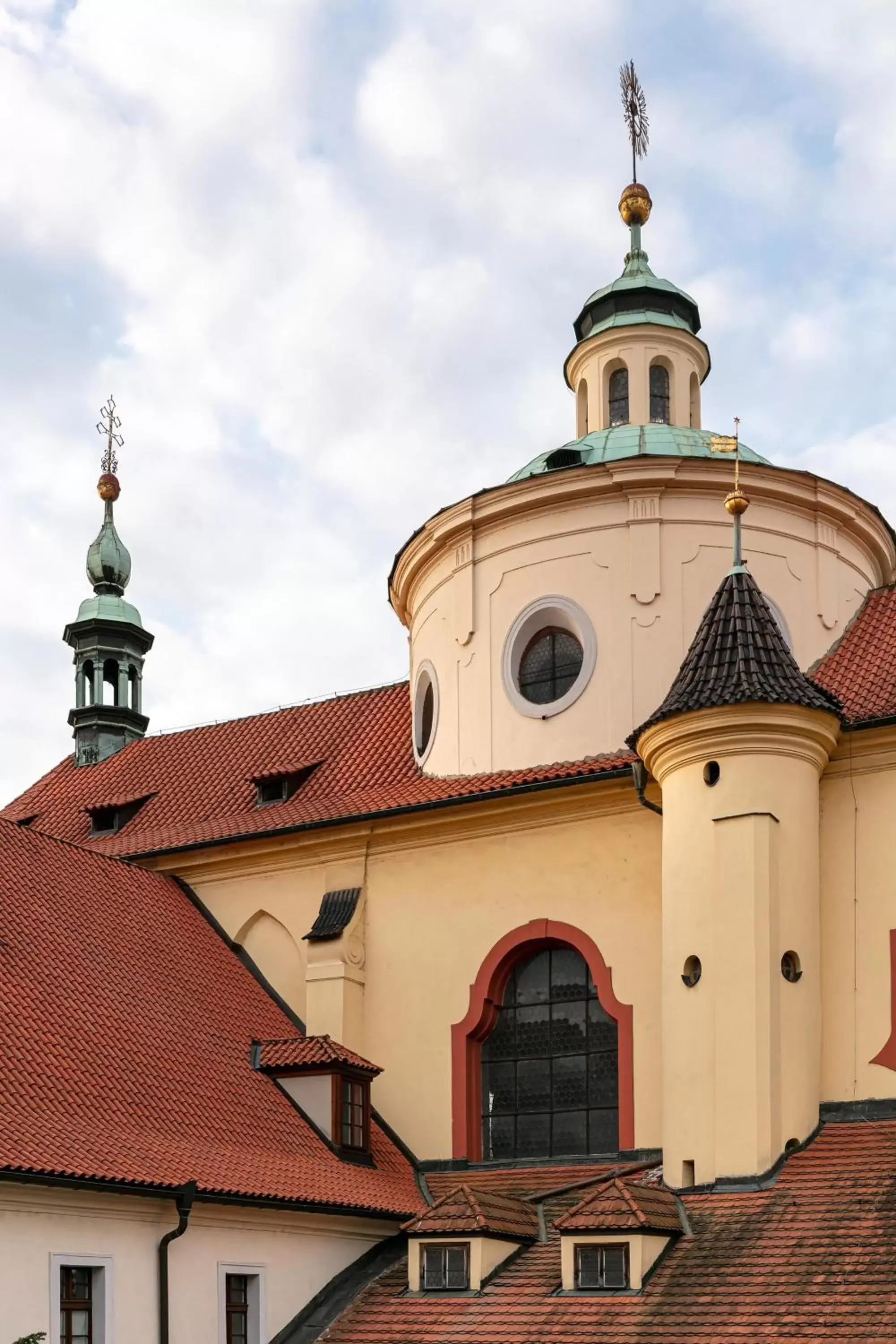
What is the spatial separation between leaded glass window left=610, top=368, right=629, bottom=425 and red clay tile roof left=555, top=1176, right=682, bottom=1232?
12602mm

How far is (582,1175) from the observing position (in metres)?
21.0

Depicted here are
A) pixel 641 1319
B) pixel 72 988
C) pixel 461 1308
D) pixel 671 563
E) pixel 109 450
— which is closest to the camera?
pixel 641 1319

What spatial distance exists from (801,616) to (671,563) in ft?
6.24

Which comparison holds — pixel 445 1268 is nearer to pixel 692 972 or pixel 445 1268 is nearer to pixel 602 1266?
pixel 602 1266

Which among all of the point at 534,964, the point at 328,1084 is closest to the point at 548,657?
the point at 534,964

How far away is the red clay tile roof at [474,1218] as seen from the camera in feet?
61.7

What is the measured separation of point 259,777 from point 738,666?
920 cm

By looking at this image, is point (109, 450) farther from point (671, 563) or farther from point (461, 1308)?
point (461, 1308)

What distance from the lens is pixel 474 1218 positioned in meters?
18.8

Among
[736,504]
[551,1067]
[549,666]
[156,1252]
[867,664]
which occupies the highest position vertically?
[736,504]

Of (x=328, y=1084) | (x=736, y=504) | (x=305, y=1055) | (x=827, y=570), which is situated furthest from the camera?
Answer: (x=827, y=570)

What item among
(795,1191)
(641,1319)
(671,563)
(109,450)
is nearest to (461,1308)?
(641,1319)

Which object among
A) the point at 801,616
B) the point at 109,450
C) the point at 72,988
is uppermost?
the point at 109,450

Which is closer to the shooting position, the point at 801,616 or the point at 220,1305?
the point at 220,1305
